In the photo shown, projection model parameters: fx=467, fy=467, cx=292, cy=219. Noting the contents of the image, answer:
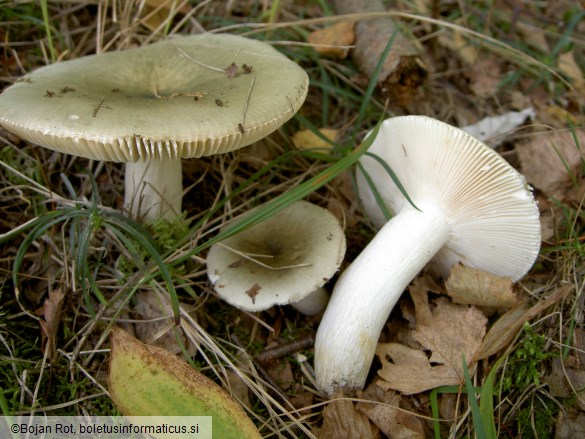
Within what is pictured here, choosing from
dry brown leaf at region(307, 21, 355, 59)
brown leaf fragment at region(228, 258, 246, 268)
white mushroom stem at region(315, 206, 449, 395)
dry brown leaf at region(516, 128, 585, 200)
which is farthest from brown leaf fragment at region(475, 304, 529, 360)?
dry brown leaf at region(307, 21, 355, 59)

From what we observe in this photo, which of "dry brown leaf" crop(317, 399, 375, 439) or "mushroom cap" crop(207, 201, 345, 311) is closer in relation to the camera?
"dry brown leaf" crop(317, 399, 375, 439)

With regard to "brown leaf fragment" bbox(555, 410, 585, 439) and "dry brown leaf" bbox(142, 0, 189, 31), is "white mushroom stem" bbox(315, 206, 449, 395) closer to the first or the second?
"brown leaf fragment" bbox(555, 410, 585, 439)

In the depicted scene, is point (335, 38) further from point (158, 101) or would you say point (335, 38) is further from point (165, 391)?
point (165, 391)

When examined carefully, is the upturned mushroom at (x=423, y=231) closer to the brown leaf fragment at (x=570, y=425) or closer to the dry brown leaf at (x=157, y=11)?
the brown leaf fragment at (x=570, y=425)

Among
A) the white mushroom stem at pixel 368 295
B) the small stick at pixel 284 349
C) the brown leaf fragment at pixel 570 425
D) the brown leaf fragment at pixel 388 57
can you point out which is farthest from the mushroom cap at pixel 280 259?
the brown leaf fragment at pixel 570 425

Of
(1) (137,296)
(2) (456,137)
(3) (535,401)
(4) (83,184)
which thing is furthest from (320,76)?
(3) (535,401)

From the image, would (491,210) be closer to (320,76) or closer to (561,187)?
(561,187)

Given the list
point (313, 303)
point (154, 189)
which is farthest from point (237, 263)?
point (154, 189)
